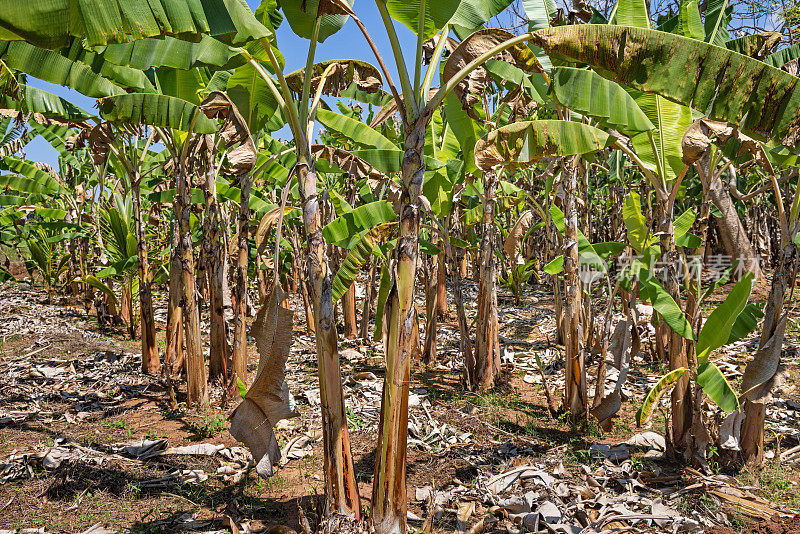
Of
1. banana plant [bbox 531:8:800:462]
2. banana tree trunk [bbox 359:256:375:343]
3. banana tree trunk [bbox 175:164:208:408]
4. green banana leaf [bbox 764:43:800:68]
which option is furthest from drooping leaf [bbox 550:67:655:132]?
banana tree trunk [bbox 359:256:375:343]

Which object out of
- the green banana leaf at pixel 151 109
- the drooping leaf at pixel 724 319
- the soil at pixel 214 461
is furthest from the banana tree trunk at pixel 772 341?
the green banana leaf at pixel 151 109

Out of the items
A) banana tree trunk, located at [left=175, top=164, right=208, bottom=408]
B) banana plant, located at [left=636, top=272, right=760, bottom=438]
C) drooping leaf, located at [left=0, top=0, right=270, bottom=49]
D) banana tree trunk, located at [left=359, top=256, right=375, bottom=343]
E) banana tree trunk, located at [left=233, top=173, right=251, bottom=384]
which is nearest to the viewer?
drooping leaf, located at [left=0, top=0, right=270, bottom=49]

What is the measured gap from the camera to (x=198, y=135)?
207 inches

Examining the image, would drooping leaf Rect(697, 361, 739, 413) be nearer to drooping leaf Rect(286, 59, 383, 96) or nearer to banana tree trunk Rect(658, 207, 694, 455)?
banana tree trunk Rect(658, 207, 694, 455)

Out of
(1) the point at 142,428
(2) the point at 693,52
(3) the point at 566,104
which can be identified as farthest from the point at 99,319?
(2) the point at 693,52

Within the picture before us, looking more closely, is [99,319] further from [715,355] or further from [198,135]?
[715,355]

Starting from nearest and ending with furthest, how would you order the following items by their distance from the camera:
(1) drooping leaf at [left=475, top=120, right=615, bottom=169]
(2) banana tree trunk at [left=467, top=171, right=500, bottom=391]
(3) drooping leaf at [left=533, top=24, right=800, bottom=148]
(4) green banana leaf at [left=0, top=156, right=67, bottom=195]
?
(3) drooping leaf at [left=533, top=24, right=800, bottom=148] < (1) drooping leaf at [left=475, top=120, right=615, bottom=169] < (2) banana tree trunk at [left=467, top=171, right=500, bottom=391] < (4) green banana leaf at [left=0, top=156, right=67, bottom=195]

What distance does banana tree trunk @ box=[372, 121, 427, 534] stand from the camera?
2965mm

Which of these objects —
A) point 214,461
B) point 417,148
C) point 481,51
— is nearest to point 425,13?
point 481,51

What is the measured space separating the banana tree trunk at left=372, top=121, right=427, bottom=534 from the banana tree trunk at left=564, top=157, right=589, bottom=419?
2.61 metres

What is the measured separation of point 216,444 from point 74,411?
212cm

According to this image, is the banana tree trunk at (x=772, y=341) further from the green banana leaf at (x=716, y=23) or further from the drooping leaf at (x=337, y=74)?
the drooping leaf at (x=337, y=74)

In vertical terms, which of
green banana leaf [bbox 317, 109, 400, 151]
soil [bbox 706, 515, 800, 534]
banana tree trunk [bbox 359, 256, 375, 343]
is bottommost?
soil [bbox 706, 515, 800, 534]

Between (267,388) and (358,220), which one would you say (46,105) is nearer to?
(358,220)
